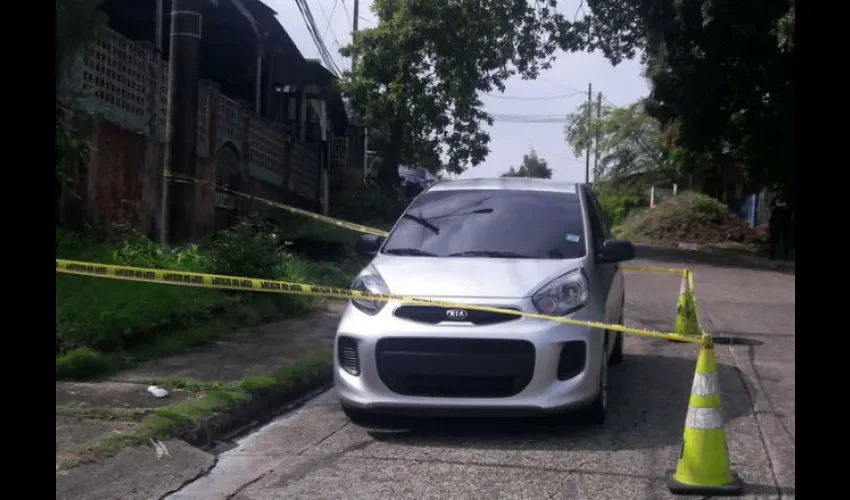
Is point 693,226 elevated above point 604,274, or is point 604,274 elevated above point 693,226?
point 693,226

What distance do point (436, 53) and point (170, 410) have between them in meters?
20.1

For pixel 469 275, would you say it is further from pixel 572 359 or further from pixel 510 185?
pixel 510 185

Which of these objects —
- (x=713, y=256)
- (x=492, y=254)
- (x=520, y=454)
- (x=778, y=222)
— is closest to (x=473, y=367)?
(x=520, y=454)

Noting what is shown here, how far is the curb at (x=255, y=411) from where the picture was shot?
20.2ft

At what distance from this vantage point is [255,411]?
22.8 ft

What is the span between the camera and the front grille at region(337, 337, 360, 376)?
625 cm

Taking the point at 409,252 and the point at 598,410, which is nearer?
the point at 598,410

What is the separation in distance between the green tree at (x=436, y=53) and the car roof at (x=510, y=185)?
17.1 m

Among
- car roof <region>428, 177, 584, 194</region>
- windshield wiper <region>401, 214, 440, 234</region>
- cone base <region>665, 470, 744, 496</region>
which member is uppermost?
car roof <region>428, 177, 584, 194</region>

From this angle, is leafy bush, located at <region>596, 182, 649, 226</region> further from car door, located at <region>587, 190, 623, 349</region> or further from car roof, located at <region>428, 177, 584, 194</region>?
car roof, located at <region>428, 177, 584, 194</region>

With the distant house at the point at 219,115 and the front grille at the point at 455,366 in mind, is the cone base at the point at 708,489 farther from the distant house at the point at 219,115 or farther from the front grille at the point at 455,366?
the distant house at the point at 219,115

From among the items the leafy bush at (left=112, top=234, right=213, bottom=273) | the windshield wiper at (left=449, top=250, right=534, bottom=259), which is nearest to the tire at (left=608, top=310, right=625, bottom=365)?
the windshield wiper at (left=449, top=250, right=534, bottom=259)

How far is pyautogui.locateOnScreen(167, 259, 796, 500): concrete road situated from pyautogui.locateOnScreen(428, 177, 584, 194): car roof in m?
1.71

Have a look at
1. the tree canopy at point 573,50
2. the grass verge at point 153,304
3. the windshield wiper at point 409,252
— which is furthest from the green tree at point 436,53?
the windshield wiper at point 409,252
